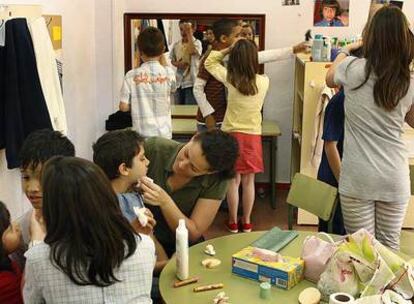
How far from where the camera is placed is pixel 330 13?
15.6ft

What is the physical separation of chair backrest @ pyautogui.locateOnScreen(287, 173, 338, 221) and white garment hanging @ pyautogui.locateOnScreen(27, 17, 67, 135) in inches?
54.4

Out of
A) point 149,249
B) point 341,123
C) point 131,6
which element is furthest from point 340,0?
point 149,249

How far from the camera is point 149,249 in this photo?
1.58 metres

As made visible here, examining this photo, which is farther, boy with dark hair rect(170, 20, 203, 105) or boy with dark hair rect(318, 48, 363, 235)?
boy with dark hair rect(170, 20, 203, 105)

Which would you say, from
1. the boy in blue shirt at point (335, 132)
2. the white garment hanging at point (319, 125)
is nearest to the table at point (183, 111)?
the white garment hanging at point (319, 125)

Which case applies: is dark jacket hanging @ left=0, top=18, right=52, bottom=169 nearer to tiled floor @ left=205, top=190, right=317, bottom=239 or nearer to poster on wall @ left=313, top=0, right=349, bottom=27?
tiled floor @ left=205, top=190, right=317, bottom=239

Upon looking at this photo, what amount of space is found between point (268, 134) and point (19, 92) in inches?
84.7

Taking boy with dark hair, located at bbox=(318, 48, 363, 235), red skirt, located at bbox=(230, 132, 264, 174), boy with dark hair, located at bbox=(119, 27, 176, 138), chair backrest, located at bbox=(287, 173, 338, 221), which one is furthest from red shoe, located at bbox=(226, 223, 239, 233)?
boy with dark hair, located at bbox=(318, 48, 363, 235)

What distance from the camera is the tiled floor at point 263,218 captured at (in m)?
4.12

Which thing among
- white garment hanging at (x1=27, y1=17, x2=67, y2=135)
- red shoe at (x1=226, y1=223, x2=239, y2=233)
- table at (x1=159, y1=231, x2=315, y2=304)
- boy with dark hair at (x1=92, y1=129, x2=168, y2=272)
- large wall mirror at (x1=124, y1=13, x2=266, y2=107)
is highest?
large wall mirror at (x1=124, y1=13, x2=266, y2=107)

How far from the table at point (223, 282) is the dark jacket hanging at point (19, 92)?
1.24m

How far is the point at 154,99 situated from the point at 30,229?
1958mm

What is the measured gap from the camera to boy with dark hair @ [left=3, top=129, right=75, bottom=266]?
1.91 m

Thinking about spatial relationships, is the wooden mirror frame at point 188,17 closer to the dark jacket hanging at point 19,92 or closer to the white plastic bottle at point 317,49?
the white plastic bottle at point 317,49
